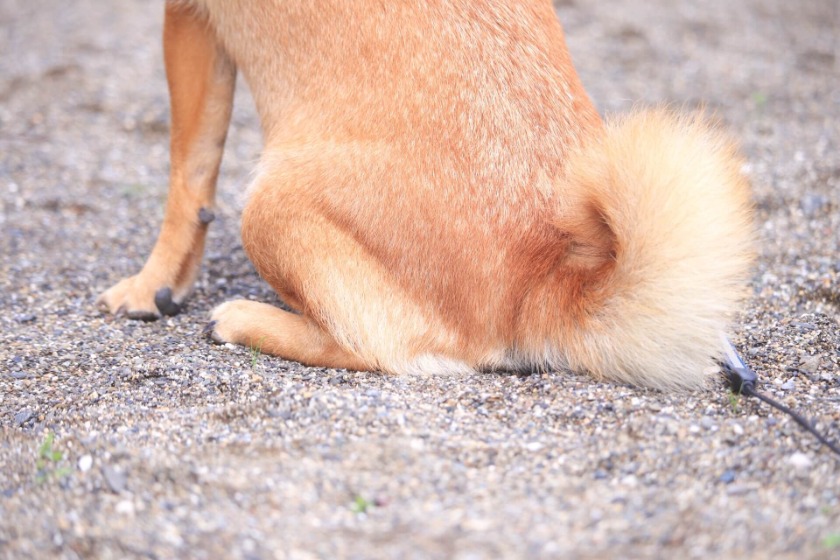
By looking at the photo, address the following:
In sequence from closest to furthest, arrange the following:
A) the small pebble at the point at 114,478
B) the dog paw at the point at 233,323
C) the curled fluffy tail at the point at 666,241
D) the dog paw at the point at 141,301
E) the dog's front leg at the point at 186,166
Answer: the small pebble at the point at 114,478, the curled fluffy tail at the point at 666,241, the dog paw at the point at 233,323, the dog's front leg at the point at 186,166, the dog paw at the point at 141,301

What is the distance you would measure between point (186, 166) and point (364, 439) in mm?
1558

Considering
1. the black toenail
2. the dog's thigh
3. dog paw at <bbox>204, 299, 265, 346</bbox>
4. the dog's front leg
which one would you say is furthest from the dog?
the black toenail

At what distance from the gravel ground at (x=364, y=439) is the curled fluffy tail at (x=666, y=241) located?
0.49ft

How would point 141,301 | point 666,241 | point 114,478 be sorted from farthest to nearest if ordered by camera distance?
point 141,301 < point 666,241 < point 114,478

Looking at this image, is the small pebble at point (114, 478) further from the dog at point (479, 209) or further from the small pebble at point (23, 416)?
the dog at point (479, 209)

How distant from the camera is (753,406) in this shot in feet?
8.43

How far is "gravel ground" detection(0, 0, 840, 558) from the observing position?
78.9 inches

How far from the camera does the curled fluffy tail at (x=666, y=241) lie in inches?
98.2

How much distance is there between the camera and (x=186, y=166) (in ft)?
11.3

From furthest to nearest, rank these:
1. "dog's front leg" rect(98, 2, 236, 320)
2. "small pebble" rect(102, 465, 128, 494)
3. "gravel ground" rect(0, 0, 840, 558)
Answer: "dog's front leg" rect(98, 2, 236, 320) → "small pebble" rect(102, 465, 128, 494) → "gravel ground" rect(0, 0, 840, 558)

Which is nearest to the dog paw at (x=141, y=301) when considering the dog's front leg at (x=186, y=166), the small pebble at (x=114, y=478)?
the dog's front leg at (x=186, y=166)

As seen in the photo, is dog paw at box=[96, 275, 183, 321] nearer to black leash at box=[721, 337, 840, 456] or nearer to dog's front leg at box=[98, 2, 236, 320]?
dog's front leg at box=[98, 2, 236, 320]

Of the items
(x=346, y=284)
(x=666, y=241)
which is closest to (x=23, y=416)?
(x=346, y=284)

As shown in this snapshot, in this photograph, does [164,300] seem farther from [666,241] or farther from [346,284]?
[666,241]
